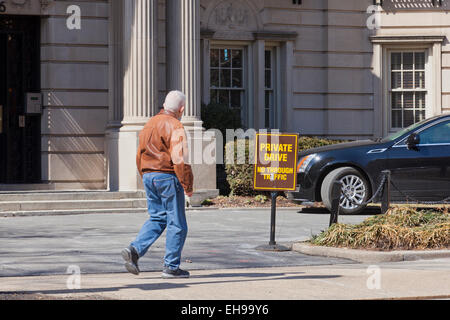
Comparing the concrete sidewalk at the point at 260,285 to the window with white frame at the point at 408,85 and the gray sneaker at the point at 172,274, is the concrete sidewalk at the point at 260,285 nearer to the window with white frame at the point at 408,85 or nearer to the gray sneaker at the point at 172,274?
the gray sneaker at the point at 172,274

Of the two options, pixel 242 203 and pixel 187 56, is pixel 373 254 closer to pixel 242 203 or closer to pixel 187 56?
pixel 242 203

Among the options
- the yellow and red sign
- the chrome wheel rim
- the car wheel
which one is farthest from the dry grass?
the chrome wheel rim

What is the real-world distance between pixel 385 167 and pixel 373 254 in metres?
5.24

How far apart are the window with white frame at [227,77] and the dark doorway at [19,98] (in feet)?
14.8

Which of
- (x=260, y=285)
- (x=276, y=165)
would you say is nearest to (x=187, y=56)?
(x=276, y=165)

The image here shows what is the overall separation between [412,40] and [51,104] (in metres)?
9.41

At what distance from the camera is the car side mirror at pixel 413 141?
15047mm

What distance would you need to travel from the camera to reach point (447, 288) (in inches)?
314

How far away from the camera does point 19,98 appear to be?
747 inches

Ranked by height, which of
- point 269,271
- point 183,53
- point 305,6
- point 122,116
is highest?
point 305,6

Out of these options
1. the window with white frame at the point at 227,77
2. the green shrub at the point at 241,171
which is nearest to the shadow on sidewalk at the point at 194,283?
the green shrub at the point at 241,171

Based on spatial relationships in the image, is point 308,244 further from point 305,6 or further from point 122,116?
point 305,6
